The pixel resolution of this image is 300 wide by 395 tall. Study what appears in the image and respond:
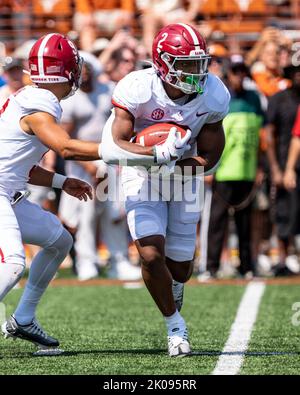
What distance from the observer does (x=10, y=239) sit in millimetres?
4781

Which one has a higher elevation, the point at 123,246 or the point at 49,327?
the point at 49,327

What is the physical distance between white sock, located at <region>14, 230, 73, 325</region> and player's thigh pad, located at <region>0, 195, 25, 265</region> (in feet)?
1.51

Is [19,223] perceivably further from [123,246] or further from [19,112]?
[123,246]

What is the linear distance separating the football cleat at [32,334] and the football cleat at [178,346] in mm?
604

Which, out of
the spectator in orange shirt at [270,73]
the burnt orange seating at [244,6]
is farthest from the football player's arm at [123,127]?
the burnt orange seating at [244,6]

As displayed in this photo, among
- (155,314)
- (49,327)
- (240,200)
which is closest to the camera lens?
(49,327)

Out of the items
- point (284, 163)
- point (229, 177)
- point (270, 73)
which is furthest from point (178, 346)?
point (270, 73)

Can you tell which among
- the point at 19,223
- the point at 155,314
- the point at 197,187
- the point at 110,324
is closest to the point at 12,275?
the point at 19,223

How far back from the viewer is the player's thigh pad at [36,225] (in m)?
5.15

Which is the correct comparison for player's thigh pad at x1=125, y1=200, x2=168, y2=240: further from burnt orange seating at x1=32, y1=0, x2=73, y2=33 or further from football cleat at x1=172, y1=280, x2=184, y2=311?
burnt orange seating at x1=32, y1=0, x2=73, y2=33

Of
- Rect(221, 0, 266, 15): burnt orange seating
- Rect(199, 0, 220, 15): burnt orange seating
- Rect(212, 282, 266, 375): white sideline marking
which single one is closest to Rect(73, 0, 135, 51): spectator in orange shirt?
Rect(199, 0, 220, 15): burnt orange seating

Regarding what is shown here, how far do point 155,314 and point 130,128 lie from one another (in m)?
Result: 2.25

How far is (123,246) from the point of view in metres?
9.41
